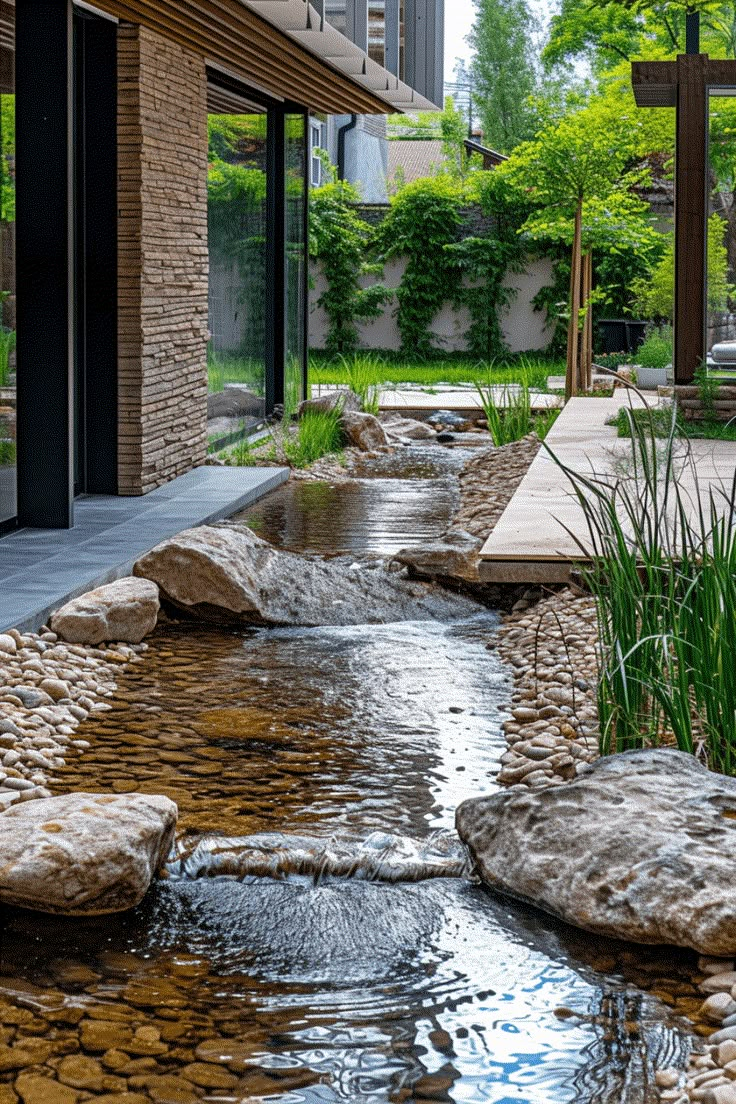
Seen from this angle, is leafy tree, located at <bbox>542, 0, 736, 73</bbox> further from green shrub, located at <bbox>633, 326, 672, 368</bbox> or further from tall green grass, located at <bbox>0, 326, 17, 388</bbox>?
tall green grass, located at <bbox>0, 326, 17, 388</bbox>

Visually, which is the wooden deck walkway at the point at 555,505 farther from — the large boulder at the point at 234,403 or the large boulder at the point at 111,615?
the large boulder at the point at 234,403

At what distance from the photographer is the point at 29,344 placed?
832 cm

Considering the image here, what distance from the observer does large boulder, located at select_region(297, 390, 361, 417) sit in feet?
46.6

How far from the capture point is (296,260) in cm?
1550

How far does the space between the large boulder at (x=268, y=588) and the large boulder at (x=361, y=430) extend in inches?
261

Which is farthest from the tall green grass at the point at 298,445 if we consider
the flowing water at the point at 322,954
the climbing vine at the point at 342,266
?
the climbing vine at the point at 342,266

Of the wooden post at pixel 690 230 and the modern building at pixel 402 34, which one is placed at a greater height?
the modern building at pixel 402 34

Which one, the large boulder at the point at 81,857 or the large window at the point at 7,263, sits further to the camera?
the large window at the point at 7,263

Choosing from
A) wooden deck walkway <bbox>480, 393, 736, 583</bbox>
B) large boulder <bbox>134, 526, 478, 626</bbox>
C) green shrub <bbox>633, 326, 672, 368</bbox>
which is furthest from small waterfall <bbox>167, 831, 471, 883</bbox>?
green shrub <bbox>633, 326, 672, 368</bbox>

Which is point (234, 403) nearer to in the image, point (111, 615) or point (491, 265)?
point (111, 615)

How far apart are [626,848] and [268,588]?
360cm

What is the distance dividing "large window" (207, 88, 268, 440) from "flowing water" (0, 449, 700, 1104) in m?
7.47

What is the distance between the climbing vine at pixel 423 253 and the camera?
25.9 meters

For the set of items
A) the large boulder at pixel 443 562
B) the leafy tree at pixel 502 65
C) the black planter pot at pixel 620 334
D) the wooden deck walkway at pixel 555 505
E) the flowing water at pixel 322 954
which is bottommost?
the flowing water at pixel 322 954
